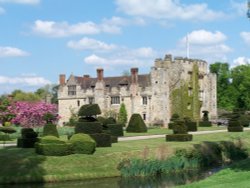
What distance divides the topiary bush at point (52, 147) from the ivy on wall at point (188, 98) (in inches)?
1327

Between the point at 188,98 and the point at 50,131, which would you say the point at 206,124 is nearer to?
the point at 188,98

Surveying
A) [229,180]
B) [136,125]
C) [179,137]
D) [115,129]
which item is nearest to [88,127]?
[179,137]

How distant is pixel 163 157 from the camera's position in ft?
94.2

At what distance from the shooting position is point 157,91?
59312 mm

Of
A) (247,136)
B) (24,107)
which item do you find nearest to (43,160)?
(24,107)

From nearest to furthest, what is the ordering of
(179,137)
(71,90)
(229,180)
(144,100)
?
(229,180) → (179,137) → (144,100) → (71,90)

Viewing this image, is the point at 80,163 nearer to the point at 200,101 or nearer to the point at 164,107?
the point at 164,107

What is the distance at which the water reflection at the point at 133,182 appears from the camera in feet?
74.5

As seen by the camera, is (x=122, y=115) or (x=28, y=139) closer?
(x=28, y=139)

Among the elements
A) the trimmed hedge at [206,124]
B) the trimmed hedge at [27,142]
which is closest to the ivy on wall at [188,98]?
the trimmed hedge at [206,124]

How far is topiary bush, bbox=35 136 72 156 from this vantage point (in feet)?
85.1

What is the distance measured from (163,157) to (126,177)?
4.01 m

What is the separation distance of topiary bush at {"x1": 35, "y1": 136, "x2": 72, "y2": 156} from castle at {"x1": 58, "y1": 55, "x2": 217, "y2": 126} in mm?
32924

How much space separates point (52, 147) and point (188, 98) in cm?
3652
